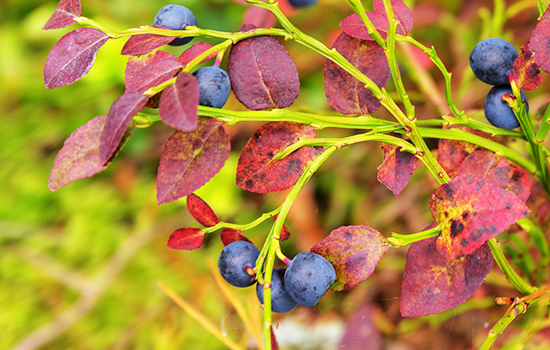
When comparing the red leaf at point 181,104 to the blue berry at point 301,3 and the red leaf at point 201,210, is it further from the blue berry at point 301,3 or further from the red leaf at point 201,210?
the blue berry at point 301,3

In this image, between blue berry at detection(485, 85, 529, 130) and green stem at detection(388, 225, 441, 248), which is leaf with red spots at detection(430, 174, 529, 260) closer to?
green stem at detection(388, 225, 441, 248)

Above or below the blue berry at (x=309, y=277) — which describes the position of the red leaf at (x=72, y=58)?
above

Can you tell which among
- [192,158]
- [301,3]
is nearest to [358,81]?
[192,158]

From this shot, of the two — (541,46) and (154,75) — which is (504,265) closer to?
(541,46)

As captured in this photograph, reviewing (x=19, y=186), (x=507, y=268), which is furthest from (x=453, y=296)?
(x=19, y=186)

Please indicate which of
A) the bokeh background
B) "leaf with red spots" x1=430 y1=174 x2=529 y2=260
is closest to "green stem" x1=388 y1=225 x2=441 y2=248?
"leaf with red spots" x1=430 y1=174 x2=529 y2=260

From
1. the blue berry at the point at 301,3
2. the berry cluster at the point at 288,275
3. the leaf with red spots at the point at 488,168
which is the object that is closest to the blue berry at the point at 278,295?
the berry cluster at the point at 288,275

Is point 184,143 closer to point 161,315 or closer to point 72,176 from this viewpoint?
point 72,176

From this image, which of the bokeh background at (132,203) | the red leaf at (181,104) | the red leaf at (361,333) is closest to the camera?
the red leaf at (181,104)
